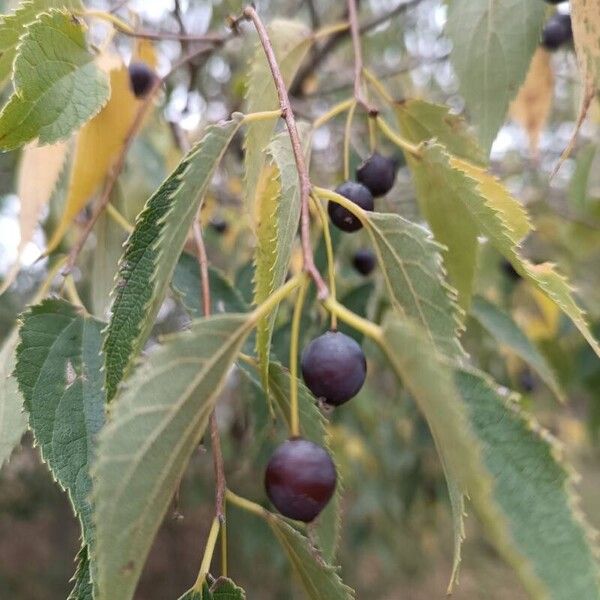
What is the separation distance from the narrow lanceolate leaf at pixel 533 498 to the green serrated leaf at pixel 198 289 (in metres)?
0.46

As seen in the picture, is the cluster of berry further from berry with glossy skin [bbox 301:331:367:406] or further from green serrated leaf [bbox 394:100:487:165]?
green serrated leaf [bbox 394:100:487:165]

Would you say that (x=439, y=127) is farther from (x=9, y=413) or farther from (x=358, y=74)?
(x=9, y=413)

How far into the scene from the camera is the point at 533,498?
0.43 m

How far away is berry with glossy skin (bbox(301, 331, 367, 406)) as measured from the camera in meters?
0.58

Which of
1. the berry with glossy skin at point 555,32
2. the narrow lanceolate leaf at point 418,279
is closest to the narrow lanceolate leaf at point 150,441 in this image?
the narrow lanceolate leaf at point 418,279

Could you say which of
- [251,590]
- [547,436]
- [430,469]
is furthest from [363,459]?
[547,436]

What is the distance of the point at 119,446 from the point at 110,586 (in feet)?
0.27

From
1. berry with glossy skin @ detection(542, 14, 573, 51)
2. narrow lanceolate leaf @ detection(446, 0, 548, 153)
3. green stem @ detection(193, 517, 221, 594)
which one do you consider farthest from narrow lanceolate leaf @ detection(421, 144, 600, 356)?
berry with glossy skin @ detection(542, 14, 573, 51)

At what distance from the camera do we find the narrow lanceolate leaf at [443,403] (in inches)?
14.5

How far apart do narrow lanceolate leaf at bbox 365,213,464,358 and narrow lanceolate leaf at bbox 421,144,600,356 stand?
8 cm

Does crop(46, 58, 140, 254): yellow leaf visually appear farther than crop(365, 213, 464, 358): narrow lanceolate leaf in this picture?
Yes

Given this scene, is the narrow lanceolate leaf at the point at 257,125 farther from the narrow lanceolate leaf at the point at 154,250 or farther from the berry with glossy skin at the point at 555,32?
the berry with glossy skin at the point at 555,32

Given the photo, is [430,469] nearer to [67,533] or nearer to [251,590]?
[251,590]

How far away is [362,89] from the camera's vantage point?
90 cm
